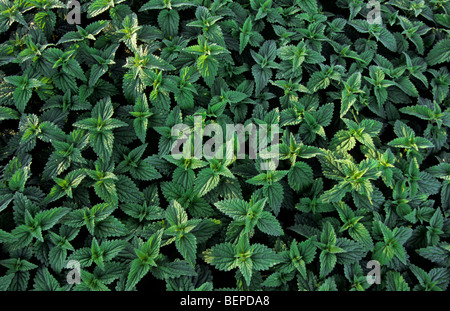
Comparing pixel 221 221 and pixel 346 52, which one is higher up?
pixel 346 52

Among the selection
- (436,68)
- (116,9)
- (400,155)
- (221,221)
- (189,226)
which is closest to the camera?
(189,226)

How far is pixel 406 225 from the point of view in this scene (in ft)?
10.9

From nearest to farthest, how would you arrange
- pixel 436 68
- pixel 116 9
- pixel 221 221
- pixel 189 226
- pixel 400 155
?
pixel 189 226
pixel 221 221
pixel 400 155
pixel 116 9
pixel 436 68

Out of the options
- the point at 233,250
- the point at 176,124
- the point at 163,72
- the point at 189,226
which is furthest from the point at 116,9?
the point at 233,250

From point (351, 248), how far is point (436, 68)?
7.92ft

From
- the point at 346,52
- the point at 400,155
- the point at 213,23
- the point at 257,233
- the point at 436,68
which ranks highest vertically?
the point at 213,23

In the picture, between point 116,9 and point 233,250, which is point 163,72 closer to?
point 116,9

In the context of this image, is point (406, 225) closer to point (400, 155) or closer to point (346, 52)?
point (400, 155)

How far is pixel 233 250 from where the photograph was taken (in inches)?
117

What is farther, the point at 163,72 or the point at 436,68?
the point at 436,68

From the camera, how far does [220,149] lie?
3.25 meters

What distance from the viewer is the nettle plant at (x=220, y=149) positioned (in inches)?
117

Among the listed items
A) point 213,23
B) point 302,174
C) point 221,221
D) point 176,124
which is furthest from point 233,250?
point 213,23

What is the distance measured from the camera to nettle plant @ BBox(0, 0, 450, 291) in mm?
2965
